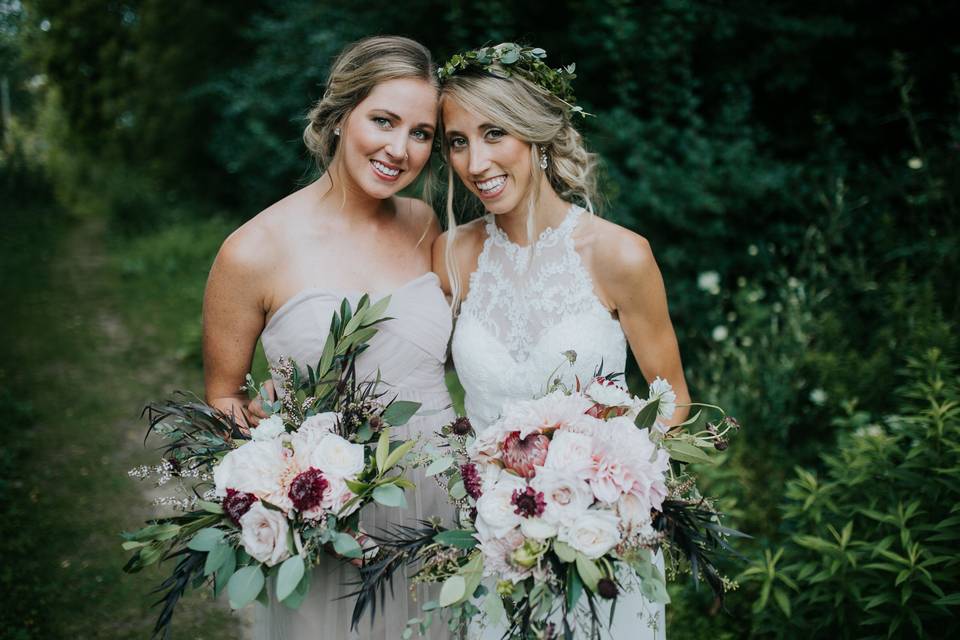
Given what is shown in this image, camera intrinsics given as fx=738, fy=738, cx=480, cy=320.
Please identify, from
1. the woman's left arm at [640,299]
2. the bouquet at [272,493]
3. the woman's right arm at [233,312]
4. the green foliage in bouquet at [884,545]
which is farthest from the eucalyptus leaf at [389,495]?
the green foliage in bouquet at [884,545]

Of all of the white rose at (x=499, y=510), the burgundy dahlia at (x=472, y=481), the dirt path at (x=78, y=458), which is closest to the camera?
the white rose at (x=499, y=510)

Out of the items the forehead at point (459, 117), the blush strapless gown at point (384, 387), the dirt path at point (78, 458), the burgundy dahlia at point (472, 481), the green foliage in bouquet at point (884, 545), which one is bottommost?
the dirt path at point (78, 458)

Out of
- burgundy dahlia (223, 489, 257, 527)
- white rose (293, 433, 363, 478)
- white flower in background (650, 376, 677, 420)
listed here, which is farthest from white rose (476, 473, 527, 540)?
burgundy dahlia (223, 489, 257, 527)

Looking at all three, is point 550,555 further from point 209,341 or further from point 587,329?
point 209,341

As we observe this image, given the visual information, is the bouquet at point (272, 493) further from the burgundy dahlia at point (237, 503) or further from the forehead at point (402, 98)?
the forehead at point (402, 98)

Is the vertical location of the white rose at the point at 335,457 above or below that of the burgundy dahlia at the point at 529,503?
below

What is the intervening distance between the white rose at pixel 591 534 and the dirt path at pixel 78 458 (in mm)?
2543

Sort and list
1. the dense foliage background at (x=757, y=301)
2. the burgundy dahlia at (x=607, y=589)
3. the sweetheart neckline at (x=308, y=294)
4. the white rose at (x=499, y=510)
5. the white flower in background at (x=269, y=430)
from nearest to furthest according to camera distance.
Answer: the burgundy dahlia at (x=607, y=589)
the white rose at (x=499, y=510)
the white flower in background at (x=269, y=430)
the sweetheart neckline at (x=308, y=294)
the dense foliage background at (x=757, y=301)

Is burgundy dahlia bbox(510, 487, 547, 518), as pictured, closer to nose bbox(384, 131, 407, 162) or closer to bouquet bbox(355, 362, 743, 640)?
bouquet bbox(355, 362, 743, 640)

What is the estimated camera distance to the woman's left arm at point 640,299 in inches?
102

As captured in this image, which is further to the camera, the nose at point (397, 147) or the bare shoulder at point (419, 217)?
the bare shoulder at point (419, 217)

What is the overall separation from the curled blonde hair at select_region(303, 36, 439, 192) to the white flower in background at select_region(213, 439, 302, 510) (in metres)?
1.35

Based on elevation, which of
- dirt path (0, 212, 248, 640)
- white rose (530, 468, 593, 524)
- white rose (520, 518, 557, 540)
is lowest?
dirt path (0, 212, 248, 640)

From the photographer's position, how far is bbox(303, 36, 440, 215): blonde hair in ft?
8.41
